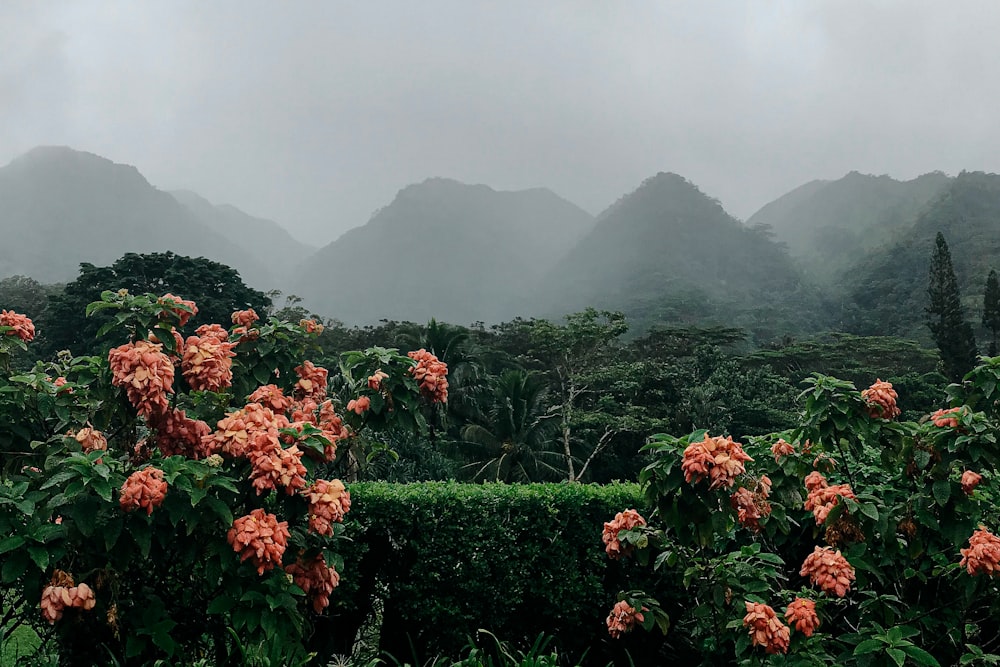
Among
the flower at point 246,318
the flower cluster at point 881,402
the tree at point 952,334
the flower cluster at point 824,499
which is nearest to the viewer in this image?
the flower cluster at point 824,499

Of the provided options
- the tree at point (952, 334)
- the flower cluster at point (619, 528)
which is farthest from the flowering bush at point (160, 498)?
the tree at point (952, 334)

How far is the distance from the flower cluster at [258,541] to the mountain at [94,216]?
88633 millimetres

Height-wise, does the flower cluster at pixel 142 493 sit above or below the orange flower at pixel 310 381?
below

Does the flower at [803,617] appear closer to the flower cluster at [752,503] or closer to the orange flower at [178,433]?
the flower cluster at [752,503]

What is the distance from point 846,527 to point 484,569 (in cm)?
242

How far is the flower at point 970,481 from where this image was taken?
113 inches

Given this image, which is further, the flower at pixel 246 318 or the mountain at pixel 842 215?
the mountain at pixel 842 215

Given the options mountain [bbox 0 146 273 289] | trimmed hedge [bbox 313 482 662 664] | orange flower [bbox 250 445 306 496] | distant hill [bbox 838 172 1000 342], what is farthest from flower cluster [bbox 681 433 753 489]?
mountain [bbox 0 146 273 289]

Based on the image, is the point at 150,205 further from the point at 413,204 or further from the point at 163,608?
the point at 163,608

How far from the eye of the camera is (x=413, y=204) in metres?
96.2

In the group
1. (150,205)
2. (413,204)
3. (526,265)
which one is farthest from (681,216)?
(150,205)

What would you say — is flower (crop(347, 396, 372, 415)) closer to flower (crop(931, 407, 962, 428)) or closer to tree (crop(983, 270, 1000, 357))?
flower (crop(931, 407, 962, 428))

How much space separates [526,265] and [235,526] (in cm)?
9084

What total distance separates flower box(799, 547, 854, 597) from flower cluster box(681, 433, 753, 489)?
1.62ft
